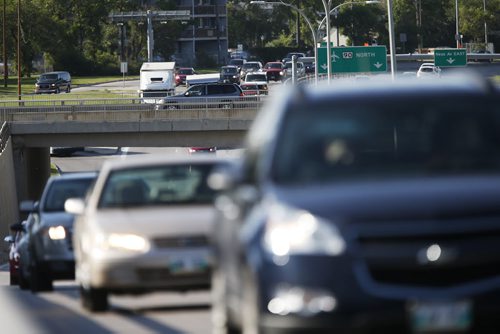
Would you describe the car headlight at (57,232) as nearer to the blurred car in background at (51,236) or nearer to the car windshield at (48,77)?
the blurred car in background at (51,236)

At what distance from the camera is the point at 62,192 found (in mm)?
20438

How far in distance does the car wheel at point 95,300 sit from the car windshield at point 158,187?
0.88 metres

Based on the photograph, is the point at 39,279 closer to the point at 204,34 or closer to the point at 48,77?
the point at 48,77

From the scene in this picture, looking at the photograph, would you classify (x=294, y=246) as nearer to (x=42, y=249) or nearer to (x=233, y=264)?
(x=233, y=264)

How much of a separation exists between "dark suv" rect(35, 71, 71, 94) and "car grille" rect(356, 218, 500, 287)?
88.7 meters

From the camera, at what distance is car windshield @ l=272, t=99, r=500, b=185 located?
856 centimetres

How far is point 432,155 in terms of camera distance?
8812 mm

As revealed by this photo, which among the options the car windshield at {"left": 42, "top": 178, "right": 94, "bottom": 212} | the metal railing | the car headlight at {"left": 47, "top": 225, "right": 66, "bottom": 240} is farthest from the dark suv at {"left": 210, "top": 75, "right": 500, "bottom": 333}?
the metal railing

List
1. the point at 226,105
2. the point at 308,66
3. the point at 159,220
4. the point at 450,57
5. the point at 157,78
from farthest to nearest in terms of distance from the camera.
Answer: the point at 308,66 < the point at 157,78 < the point at 226,105 < the point at 450,57 < the point at 159,220

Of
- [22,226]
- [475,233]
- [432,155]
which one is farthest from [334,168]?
[22,226]

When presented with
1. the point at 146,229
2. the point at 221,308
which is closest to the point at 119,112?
the point at 146,229

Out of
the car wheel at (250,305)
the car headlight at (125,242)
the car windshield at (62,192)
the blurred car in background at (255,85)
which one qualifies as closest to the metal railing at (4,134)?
the blurred car in background at (255,85)

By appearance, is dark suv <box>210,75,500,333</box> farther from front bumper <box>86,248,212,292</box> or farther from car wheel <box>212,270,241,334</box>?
front bumper <box>86,248,212,292</box>

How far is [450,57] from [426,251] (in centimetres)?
5460
